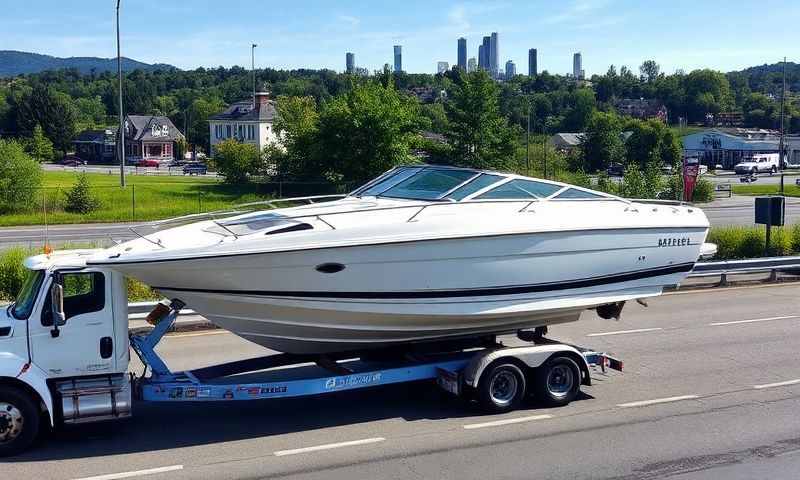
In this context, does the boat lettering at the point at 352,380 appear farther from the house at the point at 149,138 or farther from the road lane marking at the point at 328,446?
the house at the point at 149,138

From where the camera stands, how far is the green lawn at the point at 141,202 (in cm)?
3644

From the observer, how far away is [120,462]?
27.2 feet

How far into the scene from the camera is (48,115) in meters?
101

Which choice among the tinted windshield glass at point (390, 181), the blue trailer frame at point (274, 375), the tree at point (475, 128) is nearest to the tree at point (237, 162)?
the tree at point (475, 128)

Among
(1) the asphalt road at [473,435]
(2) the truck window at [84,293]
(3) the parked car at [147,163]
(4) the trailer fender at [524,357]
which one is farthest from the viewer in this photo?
(3) the parked car at [147,163]

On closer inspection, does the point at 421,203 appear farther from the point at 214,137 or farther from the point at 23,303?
the point at 214,137

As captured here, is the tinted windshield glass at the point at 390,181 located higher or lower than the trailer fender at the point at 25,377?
higher

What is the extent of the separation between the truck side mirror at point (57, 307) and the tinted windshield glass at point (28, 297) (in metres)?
0.26

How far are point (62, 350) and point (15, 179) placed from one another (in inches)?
1276

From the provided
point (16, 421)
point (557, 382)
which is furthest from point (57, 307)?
point (557, 382)

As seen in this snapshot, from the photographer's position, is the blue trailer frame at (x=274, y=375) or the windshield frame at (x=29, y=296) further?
the blue trailer frame at (x=274, y=375)

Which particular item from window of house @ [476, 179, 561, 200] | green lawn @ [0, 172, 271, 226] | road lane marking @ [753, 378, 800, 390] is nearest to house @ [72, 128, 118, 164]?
green lawn @ [0, 172, 271, 226]

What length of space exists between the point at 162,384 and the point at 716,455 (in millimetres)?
5803

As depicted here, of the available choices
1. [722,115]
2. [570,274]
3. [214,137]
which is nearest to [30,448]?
[570,274]
